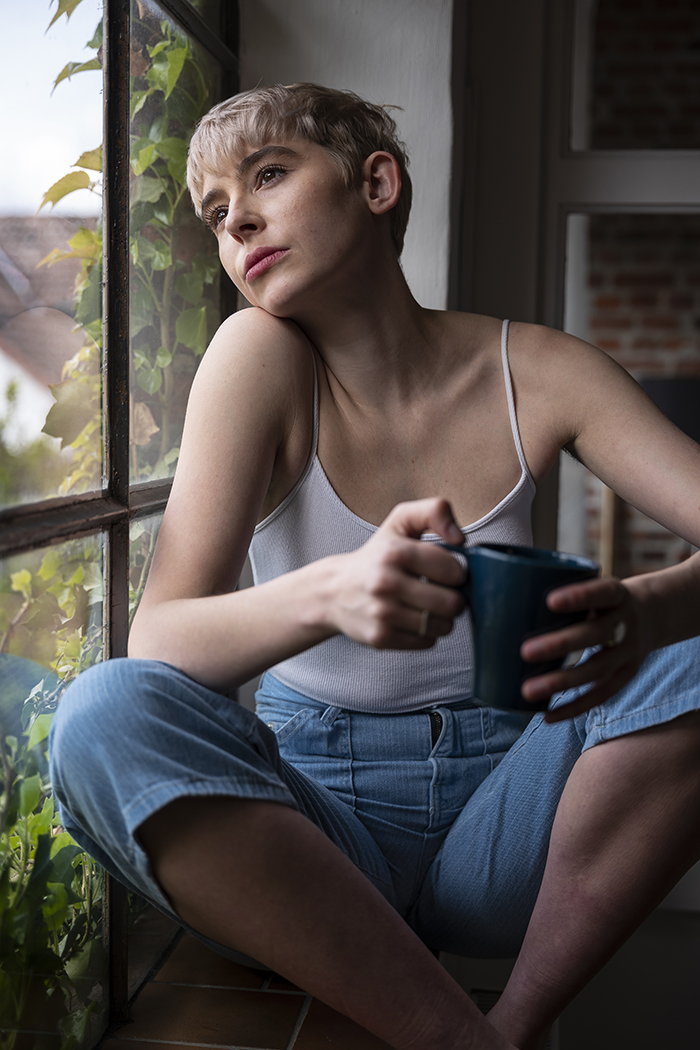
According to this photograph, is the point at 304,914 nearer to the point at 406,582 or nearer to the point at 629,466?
→ the point at 406,582

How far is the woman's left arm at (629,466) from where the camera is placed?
0.87m

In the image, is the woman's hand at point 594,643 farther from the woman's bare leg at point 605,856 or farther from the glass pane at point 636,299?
the glass pane at point 636,299

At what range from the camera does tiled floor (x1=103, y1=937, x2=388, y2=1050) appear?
116cm

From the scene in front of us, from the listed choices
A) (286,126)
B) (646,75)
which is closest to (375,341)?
(286,126)

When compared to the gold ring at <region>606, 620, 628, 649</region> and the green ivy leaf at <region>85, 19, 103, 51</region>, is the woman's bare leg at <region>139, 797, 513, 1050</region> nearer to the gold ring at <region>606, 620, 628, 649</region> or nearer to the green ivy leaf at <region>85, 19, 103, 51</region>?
the gold ring at <region>606, 620, 628, 649</region>

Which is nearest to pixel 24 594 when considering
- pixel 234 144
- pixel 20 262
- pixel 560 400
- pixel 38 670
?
pixel 38 670

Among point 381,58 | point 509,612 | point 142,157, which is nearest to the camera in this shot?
point 509,612

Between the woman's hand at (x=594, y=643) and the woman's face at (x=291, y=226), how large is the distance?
0.55m

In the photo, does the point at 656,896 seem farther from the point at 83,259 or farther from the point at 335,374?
the point at 83,259

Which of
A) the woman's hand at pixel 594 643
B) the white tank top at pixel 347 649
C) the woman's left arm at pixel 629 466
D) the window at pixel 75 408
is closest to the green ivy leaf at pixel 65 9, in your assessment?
the window at pixel 75 408

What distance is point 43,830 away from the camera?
39.4 inches

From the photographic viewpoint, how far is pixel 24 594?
954 millimetres

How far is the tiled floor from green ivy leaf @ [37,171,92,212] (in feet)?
3.36

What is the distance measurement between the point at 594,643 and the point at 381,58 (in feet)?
4.05
